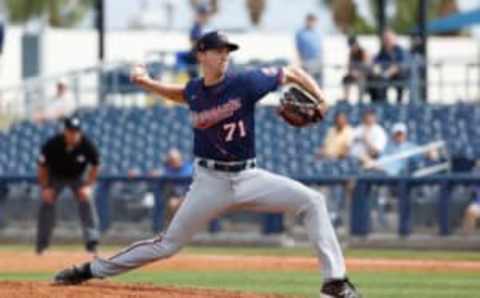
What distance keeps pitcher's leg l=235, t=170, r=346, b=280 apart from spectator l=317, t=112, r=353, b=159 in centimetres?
1283

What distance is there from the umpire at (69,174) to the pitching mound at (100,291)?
7.77m

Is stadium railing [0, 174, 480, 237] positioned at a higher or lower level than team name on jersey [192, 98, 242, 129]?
lower

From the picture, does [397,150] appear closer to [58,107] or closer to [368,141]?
[368,141]

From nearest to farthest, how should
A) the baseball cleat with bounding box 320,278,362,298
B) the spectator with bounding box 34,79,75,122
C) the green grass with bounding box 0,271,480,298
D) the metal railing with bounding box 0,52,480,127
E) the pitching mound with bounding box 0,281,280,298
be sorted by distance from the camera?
the baseball cleat with bounding box 320,278,362,298 → the pitching mound with bounding box 0,281,280,298 → the green grass with bounding box 0,271,480,298 → the metal railing with bounding box 0,52,480,127 → the spectator with bounding box 34,79,75,122

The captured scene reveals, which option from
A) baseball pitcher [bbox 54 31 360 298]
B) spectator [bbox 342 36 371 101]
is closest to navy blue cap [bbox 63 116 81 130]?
spectator [bbox 342 36 371 101]

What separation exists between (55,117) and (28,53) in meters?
7.33

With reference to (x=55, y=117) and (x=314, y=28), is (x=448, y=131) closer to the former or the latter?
(x=314, y=28)

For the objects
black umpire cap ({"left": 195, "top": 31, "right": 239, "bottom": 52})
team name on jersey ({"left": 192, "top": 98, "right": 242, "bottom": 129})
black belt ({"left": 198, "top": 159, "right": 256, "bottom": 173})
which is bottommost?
black belt ({"left": 198, "top": 159, "right": 256, "bottom": 173})

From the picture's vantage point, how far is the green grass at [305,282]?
14770 mm

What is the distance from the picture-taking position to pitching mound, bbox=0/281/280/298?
12836 mm

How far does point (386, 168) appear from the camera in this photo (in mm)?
24938

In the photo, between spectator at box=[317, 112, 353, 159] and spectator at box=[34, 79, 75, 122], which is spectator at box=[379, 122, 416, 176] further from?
spectator at box=[34, 79, 75, 122]

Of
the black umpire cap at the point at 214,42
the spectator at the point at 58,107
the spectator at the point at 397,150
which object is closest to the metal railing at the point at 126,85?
the spectator at the point at 58,107

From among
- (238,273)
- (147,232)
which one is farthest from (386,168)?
(238,273)
